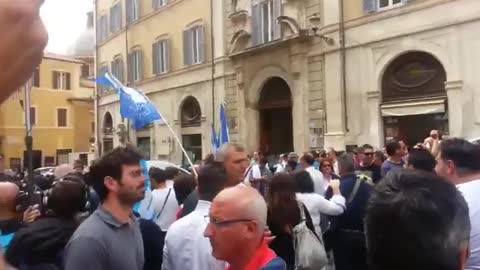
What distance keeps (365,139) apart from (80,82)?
121ft

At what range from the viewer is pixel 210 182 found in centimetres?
447

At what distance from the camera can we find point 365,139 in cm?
1797

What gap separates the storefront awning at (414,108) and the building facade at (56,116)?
3320 cm

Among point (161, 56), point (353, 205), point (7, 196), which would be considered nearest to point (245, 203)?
point (7, 196)

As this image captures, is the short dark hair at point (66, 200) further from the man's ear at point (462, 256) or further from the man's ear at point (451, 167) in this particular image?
the man's ear at point (462, 256)

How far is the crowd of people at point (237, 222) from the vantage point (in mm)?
1672

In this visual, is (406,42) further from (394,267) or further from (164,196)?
(394,267)

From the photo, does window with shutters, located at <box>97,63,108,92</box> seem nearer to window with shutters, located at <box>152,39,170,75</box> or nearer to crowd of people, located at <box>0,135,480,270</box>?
window with shutters, located at <box>152,39,170,75</box>

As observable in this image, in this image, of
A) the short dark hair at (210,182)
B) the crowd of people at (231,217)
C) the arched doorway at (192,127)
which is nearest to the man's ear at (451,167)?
the crowd of people at (231,217)

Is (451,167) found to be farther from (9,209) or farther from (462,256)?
Result: (9,209)

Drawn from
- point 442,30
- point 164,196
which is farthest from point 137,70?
point 164,196

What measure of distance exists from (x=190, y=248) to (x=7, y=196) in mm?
1251

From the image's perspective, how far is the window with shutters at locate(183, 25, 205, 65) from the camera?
2581cm

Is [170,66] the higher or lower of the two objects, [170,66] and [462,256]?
the higher
